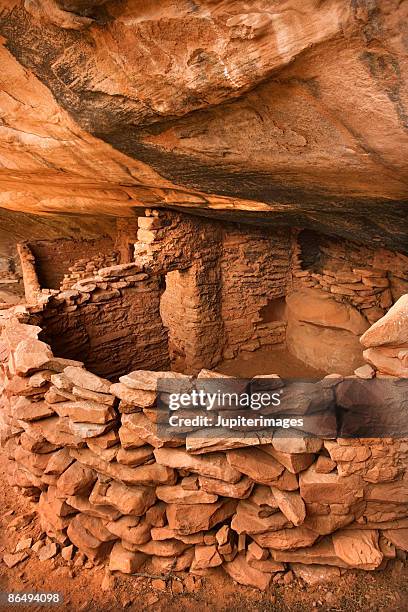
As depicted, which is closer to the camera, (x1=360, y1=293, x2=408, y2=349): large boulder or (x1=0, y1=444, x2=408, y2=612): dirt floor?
(x1=360, y1=293, x2=408, y2=349): large boulder

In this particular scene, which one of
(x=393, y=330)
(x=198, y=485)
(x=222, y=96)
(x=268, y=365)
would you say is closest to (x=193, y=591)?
(x=198, y=485)

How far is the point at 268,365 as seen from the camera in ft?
22.6

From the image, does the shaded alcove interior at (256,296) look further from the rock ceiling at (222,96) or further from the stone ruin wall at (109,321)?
the rock ceiling at (222,96)

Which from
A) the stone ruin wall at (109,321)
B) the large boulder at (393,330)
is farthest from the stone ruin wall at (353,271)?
the large boulder at (393,330)

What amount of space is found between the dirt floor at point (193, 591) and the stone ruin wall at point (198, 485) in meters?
0.08

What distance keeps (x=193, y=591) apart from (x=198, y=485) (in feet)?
2.43

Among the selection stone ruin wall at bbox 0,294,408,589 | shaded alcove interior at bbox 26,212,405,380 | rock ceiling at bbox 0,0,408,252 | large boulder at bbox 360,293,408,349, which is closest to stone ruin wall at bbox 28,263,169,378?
shaded alcove interior at bbox 26,212,405,380

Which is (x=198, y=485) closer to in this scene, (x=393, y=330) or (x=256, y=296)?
(x=393, y=330)

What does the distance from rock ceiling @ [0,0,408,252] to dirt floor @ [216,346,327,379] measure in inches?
115

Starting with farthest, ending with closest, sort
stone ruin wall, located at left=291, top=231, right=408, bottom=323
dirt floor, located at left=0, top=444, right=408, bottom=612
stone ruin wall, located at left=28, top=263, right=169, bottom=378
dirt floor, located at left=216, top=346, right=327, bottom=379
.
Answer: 1. dirt floor, located at left=216, top=346, right=327, bottom=379
2. stone ruin wall, located at left=291, top=231, right=408, bottom=323
3. stone ruin wall, located at left=28, top=263, right=169, bottom=378
4. dirt floor, located at left=0, top=444, right=408, bottom=612

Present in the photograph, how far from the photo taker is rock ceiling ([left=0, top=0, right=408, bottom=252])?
2.07 m

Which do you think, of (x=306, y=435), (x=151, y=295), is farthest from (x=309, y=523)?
(x=151, y=295)

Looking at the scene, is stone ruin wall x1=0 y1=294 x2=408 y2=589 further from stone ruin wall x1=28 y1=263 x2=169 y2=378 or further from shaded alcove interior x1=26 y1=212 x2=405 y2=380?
shaded alcove interior x1=26 y1=212 x2=405 y2=380

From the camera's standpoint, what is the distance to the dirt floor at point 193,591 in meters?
2.67
